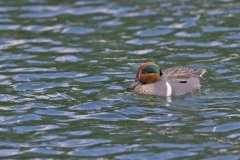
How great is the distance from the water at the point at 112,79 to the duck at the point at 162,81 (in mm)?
240

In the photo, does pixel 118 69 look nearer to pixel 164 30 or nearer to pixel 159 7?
pixel 164 30

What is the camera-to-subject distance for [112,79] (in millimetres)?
15742

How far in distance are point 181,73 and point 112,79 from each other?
146 centimetres

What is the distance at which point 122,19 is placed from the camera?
19.9 meters

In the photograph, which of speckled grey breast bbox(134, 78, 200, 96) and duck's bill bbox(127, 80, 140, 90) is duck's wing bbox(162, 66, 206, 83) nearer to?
speckled grey breast bbox(134, 78, 200, 96)

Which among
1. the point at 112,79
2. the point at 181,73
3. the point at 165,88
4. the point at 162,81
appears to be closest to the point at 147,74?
the point at 162,81

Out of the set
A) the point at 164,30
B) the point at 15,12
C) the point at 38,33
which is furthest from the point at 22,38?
the point at 164,30

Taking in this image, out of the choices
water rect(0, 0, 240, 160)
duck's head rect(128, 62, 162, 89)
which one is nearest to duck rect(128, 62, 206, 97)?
duck's head rect(128, 62, 162, 89)

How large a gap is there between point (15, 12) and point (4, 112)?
7.58m

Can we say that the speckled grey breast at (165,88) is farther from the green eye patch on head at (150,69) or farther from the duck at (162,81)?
the green eye patch on head at (150,69)

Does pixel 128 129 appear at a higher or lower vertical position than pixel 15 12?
lower

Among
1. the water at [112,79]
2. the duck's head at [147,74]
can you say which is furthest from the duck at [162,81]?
the water at [112,79]

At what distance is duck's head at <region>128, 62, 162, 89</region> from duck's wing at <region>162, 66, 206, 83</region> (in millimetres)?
193

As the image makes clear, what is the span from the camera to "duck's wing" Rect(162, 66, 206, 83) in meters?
15.0
